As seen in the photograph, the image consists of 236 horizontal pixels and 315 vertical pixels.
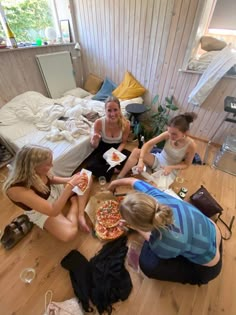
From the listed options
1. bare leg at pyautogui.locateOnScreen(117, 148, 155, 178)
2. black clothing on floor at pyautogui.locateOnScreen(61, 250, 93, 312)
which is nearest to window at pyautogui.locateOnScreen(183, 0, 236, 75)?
bare leg at pyautogui.locateOnScreen(117, 148, 155, 178)

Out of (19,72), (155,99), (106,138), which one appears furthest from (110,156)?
(19,72)

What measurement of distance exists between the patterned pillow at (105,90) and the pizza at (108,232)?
2257 mm

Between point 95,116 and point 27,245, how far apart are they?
1.68 meters

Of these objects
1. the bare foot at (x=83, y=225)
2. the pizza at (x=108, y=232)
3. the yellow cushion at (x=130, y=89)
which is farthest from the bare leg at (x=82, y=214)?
the yellow cushion at (x=130, y=89)

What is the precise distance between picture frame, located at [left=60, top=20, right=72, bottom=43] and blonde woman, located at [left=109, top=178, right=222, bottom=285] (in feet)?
10.5

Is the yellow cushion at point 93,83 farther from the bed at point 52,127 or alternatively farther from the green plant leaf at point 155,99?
the green plant leaf at point 155,99

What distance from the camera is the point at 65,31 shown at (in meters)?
2.91

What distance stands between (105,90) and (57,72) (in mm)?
892

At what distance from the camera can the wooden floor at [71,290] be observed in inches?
42.0

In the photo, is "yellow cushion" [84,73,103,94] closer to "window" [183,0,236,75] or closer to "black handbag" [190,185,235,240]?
"window" [183,0,236,75]

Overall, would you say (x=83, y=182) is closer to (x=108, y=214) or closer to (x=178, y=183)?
(x=108, y=214)

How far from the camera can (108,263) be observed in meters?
1.20

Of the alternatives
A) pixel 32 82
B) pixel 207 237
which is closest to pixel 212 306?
pixel 207 237

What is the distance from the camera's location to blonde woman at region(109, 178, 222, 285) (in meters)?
0.80
